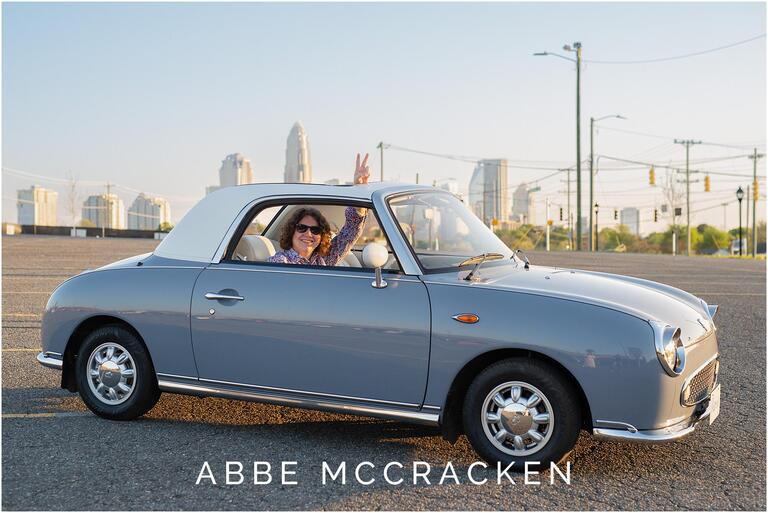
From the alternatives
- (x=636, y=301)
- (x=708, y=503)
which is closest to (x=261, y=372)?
(x=636, y=301)

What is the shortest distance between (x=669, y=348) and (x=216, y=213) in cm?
310

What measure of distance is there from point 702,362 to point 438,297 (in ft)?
5.24

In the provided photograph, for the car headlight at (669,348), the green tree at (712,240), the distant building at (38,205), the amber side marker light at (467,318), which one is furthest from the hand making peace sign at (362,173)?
the distant building at (38,205)

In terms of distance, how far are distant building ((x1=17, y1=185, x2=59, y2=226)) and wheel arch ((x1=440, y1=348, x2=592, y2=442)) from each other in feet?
364

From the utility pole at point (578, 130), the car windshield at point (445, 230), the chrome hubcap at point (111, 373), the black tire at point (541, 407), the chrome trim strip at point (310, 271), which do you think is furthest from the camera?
the utility pole at point (578, 130)

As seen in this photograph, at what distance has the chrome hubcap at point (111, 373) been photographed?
5.57 meters

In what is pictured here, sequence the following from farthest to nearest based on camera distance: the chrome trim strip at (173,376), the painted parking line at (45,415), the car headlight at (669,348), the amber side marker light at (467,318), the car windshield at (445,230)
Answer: the painted parking line at (45,415) < the car windshield at (445,230) < the chrome trim strip at (173,376) < the amber side marker light at (467,318) < the car headlight at (669,348)

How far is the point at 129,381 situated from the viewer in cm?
559

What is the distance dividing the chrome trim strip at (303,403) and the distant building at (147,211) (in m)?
115

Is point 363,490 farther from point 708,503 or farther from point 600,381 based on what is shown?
point 708,503

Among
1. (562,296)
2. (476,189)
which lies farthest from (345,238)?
(476,189)

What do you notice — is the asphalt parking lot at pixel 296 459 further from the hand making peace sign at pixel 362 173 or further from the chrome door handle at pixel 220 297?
the hand making peace sign at pixel 362 173

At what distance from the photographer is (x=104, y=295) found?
18.5ft

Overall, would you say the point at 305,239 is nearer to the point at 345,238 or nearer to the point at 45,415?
the point at 345,238
